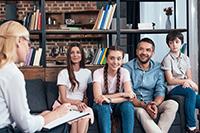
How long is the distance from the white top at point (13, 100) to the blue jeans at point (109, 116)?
5.62 ft

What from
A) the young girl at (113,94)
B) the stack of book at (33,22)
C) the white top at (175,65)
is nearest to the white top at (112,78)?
the young girl at (113,94)

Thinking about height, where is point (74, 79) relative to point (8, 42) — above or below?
below

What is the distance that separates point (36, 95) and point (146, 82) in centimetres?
120

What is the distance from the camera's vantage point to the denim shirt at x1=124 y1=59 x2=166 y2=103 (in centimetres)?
419

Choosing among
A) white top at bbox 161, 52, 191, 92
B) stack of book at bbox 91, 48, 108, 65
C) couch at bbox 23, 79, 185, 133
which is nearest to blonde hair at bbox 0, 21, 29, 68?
couch at bbox 23, 79, 185, 133

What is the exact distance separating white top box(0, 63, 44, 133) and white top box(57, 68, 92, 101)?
2.20 m

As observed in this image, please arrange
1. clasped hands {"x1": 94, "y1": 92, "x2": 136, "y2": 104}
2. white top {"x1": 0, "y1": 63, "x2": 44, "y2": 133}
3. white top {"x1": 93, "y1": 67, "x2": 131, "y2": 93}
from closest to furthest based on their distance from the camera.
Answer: white top {"x1": 0, "y1": 63, "x2": 44, "y2": 133} → clasped hands {"x1": 94, "y1": 92, "x2": 136, "y2": 104} → white top {"x1": 93, "y1": 67, "x2": 131, "y2": 93}

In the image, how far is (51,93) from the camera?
442 centimetres

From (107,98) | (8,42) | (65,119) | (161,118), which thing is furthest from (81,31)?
(8,42)

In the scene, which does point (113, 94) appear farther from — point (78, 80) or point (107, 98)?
point (78, 80)

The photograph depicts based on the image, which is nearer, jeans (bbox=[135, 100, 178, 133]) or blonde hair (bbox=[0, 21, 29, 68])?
blonde hair (bbox=[0, 21, 29, 68])

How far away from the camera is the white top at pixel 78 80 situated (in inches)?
166

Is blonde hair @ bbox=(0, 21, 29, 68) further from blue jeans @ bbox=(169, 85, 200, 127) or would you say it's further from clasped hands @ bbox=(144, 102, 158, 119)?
blue jeans @ bbox=(169, 85, 200, 127)

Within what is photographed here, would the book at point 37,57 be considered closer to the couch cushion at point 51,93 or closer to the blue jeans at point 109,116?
the couch cushion at point 51,93
